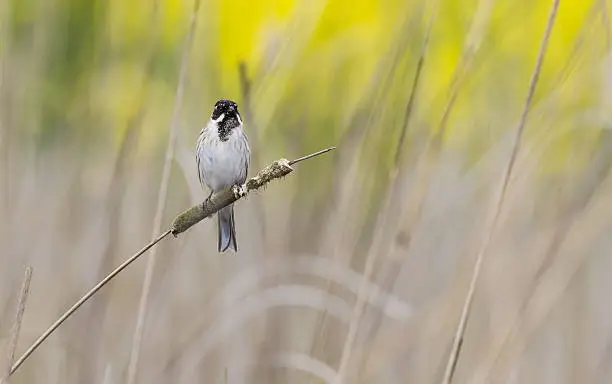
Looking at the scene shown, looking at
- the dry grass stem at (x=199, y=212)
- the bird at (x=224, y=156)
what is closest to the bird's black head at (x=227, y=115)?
the bird at (x=224, y=156)

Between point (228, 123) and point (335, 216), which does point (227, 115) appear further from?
point (335, 216)

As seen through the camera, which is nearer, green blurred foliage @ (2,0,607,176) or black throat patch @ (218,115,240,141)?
black throat patch @ (218,115,240,141)

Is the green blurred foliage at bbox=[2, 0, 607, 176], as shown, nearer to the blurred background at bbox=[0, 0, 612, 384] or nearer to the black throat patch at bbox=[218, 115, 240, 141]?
the blurred background at bbox=[0, 0, 612, 384]

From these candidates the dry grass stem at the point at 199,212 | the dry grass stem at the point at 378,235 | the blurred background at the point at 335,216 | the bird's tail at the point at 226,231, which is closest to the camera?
the dry grass stem at the point at 199,212

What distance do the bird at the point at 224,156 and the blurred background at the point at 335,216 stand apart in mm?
34

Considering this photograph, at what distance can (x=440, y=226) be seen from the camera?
1437 millimetres

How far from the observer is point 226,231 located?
0.82 m

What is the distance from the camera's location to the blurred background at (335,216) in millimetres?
1074

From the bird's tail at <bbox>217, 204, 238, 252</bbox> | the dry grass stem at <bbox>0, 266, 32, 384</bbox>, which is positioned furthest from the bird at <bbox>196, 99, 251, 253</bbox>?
the dry grass stem at <bbox>0, 266, 32, 384</bbox>

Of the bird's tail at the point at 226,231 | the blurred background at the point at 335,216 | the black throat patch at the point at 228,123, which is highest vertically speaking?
the blurred background at the point at 335,216

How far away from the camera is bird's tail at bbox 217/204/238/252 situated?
78 centimetres

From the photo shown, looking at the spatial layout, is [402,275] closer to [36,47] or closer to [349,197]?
[349,197]

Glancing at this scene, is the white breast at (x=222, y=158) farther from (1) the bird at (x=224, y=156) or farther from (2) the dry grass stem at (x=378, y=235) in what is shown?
(2) the dry grass stem at (x=378, y=235)

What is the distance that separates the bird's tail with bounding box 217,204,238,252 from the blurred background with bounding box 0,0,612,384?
0.26 ft
